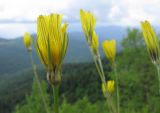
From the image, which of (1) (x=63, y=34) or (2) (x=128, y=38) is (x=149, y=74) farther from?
(1) (x=63, y=34)

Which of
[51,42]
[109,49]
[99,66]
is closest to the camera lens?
[51,42]

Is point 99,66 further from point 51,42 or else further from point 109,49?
point 51,42

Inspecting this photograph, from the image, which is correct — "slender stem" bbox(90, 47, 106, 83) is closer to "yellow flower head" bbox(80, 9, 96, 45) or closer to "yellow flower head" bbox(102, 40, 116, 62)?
"yellow flower head" bbox(80, 9, 96, 45)

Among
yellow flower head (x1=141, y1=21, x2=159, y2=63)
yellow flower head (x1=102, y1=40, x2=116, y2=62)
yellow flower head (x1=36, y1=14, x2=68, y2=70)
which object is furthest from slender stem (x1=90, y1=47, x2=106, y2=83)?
yellow flower head (x1=36, y1=14, x2=68, y2=70)

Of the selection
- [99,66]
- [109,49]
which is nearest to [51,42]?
[99,66]

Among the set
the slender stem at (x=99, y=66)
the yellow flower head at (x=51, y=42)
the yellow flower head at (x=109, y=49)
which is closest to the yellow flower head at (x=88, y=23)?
the slender stem at (x=99, y=66)

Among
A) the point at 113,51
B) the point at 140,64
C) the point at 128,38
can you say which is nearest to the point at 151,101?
the point at 140,64
